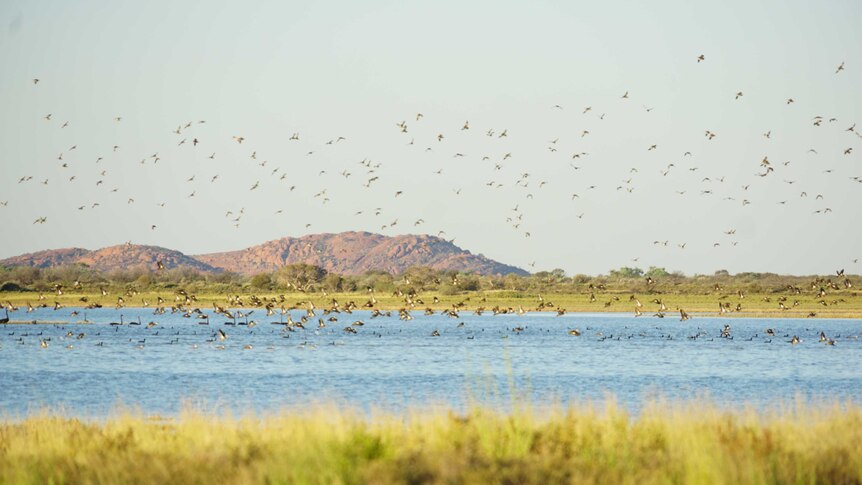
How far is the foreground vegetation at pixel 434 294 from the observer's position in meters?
104

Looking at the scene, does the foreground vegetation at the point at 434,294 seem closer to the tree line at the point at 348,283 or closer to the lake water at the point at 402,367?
the tree line at the point at 348,283

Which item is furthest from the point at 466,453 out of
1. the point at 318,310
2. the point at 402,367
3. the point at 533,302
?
the point at 318,310

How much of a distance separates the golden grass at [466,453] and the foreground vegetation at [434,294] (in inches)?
2767

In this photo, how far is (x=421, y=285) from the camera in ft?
465

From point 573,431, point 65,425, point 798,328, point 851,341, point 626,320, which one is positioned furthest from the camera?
point 626,320

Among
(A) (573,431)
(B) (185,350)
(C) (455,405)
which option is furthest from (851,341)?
(A) (573,431)

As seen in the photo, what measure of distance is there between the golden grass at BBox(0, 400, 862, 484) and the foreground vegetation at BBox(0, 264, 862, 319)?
70.3 meters

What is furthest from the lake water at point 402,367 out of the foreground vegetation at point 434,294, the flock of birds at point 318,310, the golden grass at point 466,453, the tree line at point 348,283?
the tree line at point 348,283

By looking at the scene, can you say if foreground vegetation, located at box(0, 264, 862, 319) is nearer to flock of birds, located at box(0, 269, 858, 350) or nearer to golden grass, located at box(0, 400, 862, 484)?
flock of birds, located at box(0, 269, 858, 350)

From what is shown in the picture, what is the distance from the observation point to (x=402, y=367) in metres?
48.3

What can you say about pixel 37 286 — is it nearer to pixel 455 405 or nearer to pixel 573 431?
pixel 455 405

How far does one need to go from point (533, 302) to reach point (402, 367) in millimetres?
68458

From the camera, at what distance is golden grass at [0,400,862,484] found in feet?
46.9

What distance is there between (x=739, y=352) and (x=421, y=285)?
84.5 metres
